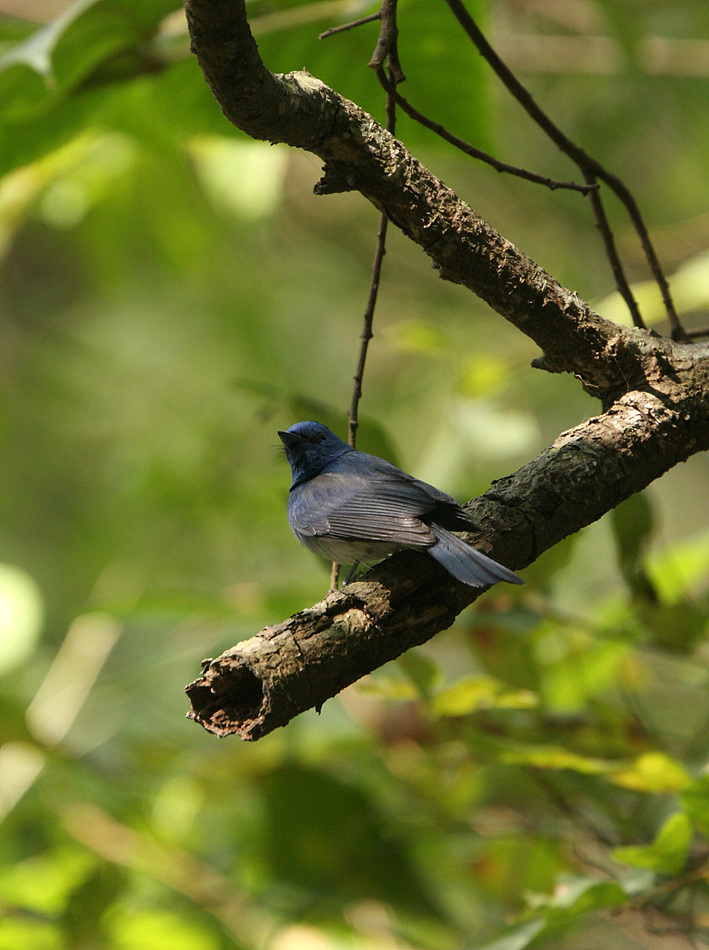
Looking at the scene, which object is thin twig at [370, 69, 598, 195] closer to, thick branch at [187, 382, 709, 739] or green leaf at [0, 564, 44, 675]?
thick branch at [187, 382, 709, 739]

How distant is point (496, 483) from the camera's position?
1.43m

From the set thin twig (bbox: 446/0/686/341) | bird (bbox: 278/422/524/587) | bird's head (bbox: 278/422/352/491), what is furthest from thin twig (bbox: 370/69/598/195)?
bird's head (bbox: 278/422/352/491)

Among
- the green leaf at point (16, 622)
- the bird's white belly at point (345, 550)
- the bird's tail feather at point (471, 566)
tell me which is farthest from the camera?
the green leaf at point (16, 622)

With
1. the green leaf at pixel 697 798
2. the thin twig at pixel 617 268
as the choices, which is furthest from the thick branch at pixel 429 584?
the green leaf at pixel 697 798

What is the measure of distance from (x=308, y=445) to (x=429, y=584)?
103 cm

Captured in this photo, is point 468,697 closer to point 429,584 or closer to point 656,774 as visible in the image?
point 656,774

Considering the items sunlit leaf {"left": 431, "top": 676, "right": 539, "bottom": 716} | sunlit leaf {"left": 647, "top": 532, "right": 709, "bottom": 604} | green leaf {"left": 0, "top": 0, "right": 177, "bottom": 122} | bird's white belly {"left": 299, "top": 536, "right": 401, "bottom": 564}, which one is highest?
green leaf {"left": 0, "top": 0, "right": 177, "bottom": 122}

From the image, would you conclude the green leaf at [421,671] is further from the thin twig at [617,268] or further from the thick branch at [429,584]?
the thin twig at [617,268]

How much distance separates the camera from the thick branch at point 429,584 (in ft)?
3.51

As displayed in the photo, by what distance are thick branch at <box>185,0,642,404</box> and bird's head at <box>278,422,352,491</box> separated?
2.68ft

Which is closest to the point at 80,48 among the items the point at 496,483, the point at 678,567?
the point at 496,483

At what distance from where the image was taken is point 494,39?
4.37 m

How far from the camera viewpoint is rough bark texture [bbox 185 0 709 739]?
1079 mm

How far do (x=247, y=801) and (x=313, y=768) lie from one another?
0.64 m
